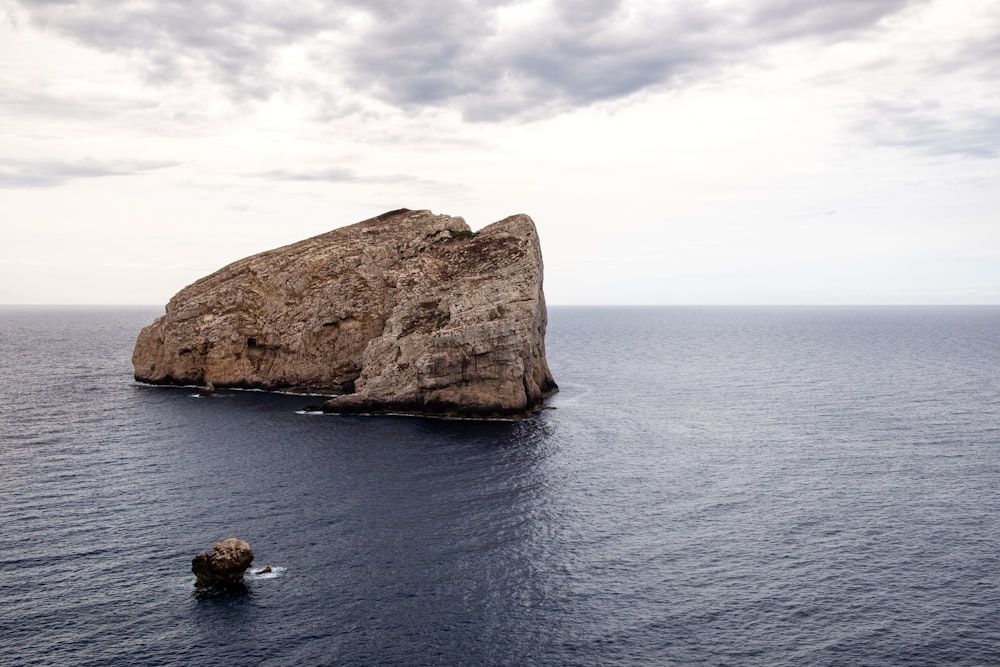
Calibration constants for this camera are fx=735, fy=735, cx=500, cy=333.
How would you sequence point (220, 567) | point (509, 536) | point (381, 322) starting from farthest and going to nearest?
point (381, 322)
point (509, 536)
point (220, 567)

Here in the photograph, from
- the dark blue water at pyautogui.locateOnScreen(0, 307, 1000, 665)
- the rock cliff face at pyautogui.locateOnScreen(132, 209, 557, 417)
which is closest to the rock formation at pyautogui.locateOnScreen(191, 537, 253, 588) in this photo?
the dark blue water at pyautogui.locateOnScreen(0, 307, 1000, 665)

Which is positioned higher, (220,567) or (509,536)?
(220,567)

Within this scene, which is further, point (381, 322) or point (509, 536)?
point (381, 322)

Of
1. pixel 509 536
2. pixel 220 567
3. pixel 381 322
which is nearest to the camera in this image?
pixel 220 567

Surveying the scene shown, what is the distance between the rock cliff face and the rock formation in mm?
52986

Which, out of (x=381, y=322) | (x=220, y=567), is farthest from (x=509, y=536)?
(x=381, y=322)

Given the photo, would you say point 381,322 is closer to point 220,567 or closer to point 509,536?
point 509,536

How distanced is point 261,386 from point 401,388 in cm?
3319

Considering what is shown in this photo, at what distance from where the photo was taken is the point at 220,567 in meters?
45.7

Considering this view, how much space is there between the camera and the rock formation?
45.8m

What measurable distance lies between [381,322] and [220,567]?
73.8 meters

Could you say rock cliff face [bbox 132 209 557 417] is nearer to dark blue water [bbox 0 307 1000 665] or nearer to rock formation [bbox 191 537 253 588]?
dark blue water [bbox 0 307 1000 665]

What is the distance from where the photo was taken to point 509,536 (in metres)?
55.1

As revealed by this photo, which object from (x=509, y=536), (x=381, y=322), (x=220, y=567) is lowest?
(x=509, y=536)
